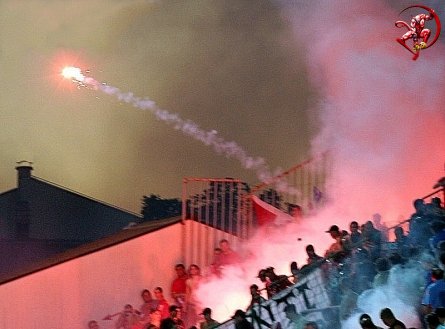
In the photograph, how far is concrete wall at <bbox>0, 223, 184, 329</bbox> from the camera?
45.2 feet

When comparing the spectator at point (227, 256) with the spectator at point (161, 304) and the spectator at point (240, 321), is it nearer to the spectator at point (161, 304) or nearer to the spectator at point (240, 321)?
the spectator at point (161, 304)

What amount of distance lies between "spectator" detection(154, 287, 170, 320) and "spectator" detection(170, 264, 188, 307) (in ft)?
0.71

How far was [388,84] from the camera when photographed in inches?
622

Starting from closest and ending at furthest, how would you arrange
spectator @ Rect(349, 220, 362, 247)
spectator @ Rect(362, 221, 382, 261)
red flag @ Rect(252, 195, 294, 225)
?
spectator @ Rect(362, 221, 382, 261) → spectator @ Rect(349, 220, 362, 247) → red flag @ Rect(252, 195, 294, 225)

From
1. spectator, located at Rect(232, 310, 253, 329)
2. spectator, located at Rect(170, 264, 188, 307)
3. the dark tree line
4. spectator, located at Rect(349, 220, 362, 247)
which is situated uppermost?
the dark tree line

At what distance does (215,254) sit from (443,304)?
6.74 meters

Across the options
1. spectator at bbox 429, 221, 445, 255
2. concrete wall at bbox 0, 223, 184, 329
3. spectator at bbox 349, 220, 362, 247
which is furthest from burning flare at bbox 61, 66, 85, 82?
spectator at bbox 429, 221, 445, 255

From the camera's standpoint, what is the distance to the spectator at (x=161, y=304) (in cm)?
1346

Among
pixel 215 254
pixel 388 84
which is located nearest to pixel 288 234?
pixel 215 254

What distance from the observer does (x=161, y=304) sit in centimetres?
1369

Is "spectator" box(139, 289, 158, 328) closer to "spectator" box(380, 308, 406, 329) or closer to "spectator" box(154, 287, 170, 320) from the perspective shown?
"spectator" box(154, 287, 170, 320)

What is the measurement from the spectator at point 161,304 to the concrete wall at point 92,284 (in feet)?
2.43

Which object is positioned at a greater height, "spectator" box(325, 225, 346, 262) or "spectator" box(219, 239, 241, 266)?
"spectator" box(219, 239, 241, 266)

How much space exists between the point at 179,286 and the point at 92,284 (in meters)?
1.44
